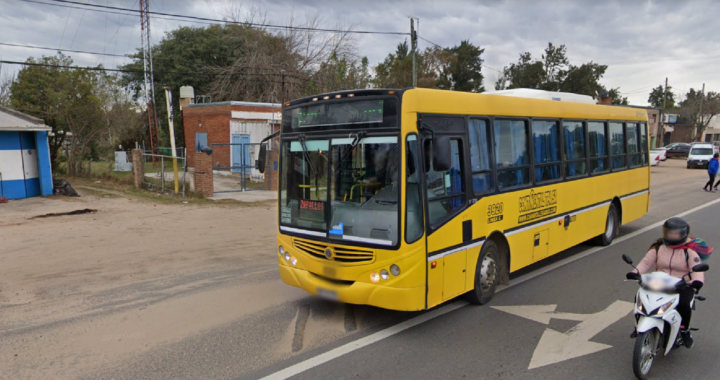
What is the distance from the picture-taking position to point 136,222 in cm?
1260

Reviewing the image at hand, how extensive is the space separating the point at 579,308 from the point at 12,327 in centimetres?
705

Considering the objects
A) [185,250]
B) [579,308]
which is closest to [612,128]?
[579,308]

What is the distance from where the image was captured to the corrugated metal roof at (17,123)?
15.8m

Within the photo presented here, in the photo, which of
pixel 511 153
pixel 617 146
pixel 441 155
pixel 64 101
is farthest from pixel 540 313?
pixel 64 101

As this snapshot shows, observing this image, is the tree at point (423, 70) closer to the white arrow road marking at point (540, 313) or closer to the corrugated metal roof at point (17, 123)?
the corrugated metal roof at point (17, 123)

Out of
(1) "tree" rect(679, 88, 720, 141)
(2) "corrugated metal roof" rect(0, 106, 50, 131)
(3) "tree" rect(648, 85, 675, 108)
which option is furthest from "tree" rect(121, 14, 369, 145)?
(3) "tree" rect(648, 85, 675, 108)

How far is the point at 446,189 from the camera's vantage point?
18.5 feet

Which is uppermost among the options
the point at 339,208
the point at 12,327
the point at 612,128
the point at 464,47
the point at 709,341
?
the point at 464,47

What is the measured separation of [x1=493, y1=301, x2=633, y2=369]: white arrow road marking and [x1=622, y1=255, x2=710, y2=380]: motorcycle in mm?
695

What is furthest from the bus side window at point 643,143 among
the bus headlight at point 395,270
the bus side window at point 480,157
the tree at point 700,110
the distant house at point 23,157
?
the tree at point 700,110

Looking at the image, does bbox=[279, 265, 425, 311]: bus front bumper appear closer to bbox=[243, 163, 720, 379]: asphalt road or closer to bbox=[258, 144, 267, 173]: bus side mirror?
bbox=[243, 163, 720, 379]: asphalt road

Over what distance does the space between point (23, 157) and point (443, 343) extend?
55.8 feet

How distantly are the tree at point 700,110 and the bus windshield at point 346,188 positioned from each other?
7234cm

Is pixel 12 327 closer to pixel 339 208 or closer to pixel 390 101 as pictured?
pixel 339 208
